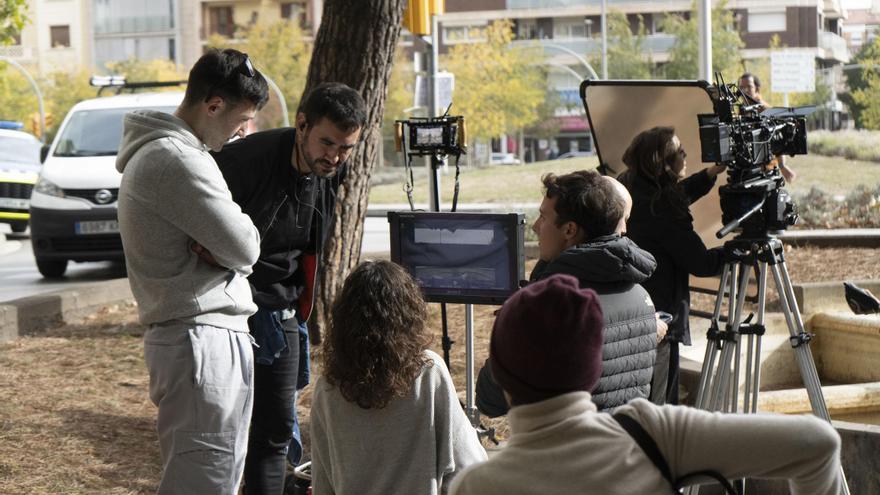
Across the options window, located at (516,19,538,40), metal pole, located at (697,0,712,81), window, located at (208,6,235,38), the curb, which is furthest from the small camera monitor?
window, located at (516,19,538,40)

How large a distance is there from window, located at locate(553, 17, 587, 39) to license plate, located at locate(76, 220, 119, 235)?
6351cm

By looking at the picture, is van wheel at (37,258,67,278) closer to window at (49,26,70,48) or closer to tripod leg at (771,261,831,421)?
tripod leg at (771,261,831,421)

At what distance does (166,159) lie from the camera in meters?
3.71

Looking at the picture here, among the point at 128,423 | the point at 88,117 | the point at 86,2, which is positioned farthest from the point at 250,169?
the point at 86,2

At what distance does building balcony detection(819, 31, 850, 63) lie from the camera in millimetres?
62562

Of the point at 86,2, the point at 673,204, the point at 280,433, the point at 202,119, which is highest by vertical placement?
the point at 86,2

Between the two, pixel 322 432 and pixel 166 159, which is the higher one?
pixel 166 159

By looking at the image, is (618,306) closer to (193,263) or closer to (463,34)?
(193,263)

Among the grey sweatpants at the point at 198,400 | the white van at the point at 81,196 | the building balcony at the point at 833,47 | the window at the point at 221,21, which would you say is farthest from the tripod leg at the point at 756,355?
the window at the point at 221,21

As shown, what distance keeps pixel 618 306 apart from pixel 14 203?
63.8 feet

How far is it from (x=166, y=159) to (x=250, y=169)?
866mm

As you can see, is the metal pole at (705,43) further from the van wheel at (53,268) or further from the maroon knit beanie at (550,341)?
the maroon knit beanie at (550,341)

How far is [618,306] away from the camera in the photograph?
3922 mm

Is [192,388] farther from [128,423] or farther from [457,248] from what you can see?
[128,423]
